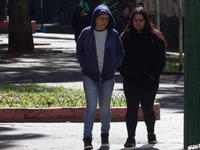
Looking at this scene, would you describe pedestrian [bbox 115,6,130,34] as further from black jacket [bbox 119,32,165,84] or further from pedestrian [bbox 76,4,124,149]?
pedestrian [bbox 76,4,124,149]

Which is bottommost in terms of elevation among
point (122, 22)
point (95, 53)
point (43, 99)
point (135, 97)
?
point (43, 99)

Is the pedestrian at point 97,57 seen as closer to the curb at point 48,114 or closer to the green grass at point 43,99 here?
the curb at point 48,114

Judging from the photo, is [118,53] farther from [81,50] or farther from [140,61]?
[81,50]

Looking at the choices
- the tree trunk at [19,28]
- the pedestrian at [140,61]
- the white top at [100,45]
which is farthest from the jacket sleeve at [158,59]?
the tree trunk at [19,28]

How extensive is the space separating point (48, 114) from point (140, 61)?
2984mm

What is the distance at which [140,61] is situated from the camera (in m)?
8.16

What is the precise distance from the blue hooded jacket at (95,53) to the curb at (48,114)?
111 inches

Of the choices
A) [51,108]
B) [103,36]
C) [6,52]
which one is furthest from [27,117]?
[6,52]

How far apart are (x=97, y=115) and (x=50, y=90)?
2.79m

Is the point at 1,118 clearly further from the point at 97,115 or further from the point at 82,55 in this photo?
the point at 82,55

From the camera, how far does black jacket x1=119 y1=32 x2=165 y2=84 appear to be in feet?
26.8

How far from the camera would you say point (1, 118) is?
10680 mm

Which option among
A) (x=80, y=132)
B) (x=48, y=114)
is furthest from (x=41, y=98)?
(x=80, y=132)

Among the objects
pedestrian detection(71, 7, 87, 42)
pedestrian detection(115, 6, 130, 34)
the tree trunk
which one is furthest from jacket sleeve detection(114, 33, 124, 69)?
the tree trunk
